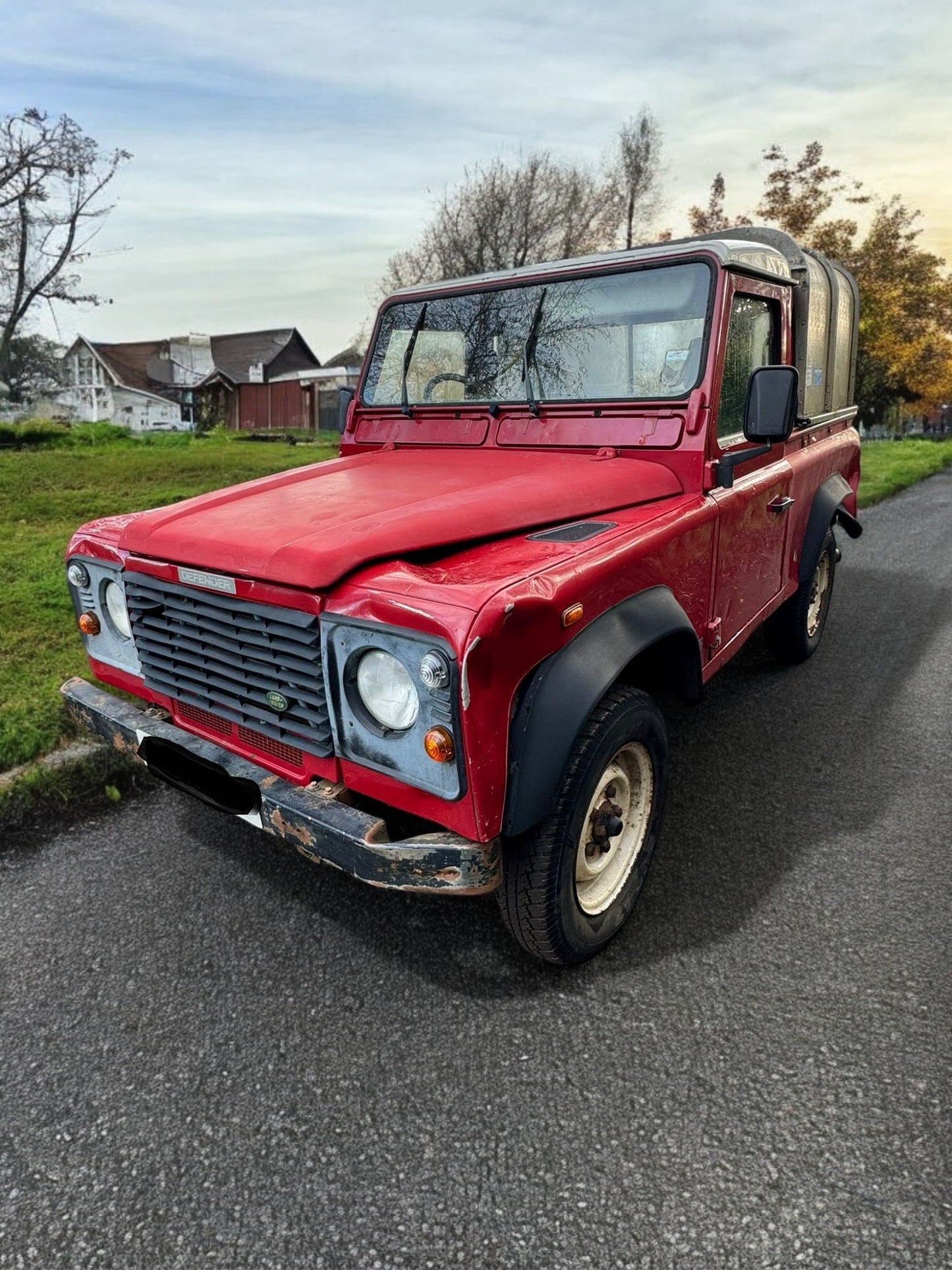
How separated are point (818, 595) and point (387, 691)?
3.91 meters

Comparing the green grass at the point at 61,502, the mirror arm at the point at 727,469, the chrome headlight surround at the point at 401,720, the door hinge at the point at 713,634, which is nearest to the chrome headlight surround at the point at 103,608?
the green grass at the point at 61,502

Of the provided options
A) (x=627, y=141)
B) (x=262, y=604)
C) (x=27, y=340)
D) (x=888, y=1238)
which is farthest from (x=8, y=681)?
(x=27, y=340)

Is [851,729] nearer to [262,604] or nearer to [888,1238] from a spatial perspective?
[888,1238]

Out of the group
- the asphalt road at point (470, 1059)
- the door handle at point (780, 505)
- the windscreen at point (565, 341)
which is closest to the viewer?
the asphalt road at point (470, 1059)

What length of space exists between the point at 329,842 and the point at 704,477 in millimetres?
1922

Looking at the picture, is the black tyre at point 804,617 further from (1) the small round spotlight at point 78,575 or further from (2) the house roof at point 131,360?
(2) the house roof at point 131,360

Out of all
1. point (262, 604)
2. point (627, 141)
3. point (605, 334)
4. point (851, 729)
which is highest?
point (627, 141)

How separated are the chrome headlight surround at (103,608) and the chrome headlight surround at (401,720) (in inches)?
42.1

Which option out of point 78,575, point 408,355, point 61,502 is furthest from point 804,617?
point 61,502

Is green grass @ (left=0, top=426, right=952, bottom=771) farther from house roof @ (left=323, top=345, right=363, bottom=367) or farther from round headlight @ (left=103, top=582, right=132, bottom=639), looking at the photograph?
house roof @ (left=323, top=345, right=363, bottom=367)

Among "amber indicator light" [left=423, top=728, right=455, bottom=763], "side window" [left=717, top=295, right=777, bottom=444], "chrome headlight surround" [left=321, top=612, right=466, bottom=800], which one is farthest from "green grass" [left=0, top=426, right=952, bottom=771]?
"side window" [left=717, top=295, right=777, bottom=444]

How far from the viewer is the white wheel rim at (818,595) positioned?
4918mm

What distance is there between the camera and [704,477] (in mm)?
3062

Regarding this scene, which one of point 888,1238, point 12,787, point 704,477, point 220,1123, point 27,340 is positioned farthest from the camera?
point 27,340
